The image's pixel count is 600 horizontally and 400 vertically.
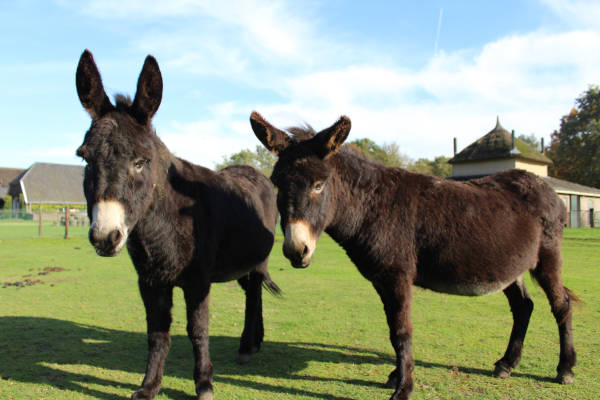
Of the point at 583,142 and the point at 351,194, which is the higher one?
the point at 583,142

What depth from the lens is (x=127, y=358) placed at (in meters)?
4.97

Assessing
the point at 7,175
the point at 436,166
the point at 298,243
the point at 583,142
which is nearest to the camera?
the point at 298,243

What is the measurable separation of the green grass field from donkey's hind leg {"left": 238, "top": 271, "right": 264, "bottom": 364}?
0.15 m

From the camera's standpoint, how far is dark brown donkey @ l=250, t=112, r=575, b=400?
3.60 meters

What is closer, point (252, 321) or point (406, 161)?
point (252, 321)

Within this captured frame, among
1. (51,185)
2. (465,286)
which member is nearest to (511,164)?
(465,286)

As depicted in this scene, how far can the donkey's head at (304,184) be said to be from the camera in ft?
11.0

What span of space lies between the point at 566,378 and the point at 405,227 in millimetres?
2291

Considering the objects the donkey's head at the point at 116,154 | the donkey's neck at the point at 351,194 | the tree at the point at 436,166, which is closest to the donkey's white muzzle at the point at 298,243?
the donkey's neck at the point at 351,194

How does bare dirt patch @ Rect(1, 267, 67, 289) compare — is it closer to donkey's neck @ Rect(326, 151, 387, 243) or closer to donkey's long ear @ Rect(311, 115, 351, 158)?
donkey's neck @ Rect(326, 151, 387, 243)

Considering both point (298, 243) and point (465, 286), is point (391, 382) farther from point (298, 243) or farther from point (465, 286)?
point (298, 243)

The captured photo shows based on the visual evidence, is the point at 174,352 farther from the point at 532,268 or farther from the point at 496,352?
the point at 532,268

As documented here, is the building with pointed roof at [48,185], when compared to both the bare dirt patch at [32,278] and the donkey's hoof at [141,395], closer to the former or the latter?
the bare dirt patch at [32,278]

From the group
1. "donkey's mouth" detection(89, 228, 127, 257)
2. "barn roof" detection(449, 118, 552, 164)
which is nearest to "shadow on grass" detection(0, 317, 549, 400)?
"donkey's mouth" detection(89, 228, 127, 257)
